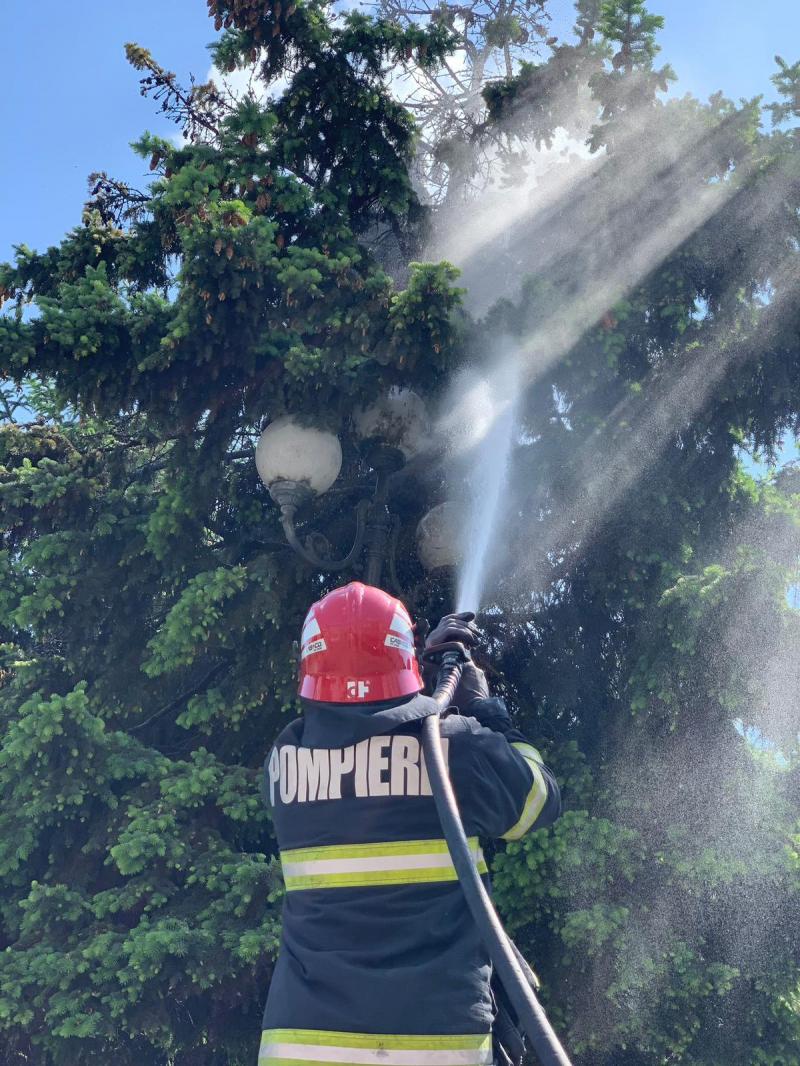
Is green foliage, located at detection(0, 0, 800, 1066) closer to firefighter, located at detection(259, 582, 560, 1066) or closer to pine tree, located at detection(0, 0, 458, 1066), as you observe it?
pine tree, located at detection(0, 0, 458, 1066)

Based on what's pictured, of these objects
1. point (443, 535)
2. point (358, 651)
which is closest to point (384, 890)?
point (358, 651)

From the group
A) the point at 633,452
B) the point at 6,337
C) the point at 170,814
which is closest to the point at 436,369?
the point at 633,452

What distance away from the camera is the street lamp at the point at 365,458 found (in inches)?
230

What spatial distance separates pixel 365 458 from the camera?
22.0 ft

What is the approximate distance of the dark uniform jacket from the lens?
117 inches

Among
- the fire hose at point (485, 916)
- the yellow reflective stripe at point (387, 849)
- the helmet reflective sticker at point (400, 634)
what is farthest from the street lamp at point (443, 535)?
the yellow reflective stripe at point (387, 849)

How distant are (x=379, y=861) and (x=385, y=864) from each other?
19 mm

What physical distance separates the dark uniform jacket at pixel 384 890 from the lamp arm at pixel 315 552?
262cm

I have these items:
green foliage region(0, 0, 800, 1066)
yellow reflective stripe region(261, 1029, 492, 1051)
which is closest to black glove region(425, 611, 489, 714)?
yellow reflective stripe region(261, 1029, 492, 1051)

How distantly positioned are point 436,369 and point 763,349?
73.2 inches

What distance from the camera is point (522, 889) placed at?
5.62 m

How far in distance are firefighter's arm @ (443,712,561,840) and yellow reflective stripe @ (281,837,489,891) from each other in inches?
4.2

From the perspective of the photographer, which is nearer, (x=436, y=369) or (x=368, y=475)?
(x=436, y=369)

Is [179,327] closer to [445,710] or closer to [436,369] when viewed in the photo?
[436,369]
